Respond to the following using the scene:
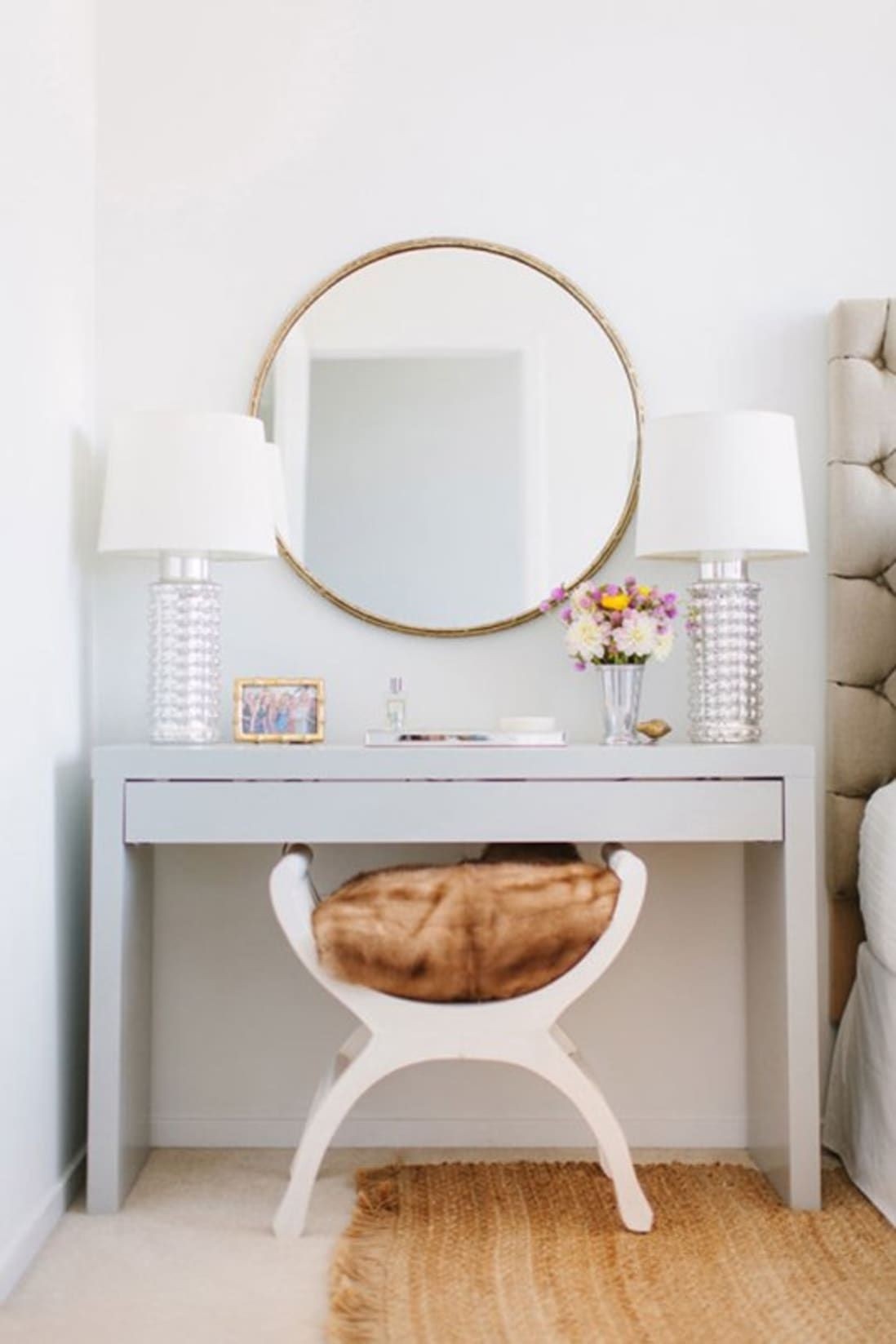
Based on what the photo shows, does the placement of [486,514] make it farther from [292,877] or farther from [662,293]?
[292,877]

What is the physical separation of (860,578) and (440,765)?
0.94 metres

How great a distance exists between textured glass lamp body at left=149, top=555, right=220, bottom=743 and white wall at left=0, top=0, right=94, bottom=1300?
0.16 meters

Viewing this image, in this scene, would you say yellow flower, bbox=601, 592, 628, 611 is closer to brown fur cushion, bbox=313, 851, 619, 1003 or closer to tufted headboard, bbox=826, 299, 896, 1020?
tufted headboard, bbox=826, 299, 896, 1020

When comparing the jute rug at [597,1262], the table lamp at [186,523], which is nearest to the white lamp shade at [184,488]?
the table lamp at [186,523]

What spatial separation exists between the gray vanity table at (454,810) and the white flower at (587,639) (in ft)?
0.79

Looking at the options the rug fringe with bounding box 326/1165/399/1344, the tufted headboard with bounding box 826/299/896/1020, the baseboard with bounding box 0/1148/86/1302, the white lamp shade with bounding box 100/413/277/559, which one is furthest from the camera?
the tufted headboard with bounding box 826/299/896/1020

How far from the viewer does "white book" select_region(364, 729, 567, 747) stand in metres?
2.46

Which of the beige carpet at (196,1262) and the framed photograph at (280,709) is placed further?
the framed photograph at (280,709)

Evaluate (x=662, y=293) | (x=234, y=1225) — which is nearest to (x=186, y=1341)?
(x=234, y=1225)

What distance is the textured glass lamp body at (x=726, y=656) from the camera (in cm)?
261

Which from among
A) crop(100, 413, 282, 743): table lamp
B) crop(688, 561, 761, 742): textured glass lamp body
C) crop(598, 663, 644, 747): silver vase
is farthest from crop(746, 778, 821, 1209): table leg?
crop(100, 413, 282, 743): table lamp

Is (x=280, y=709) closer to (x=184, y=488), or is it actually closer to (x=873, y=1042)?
(x=184, y=488)

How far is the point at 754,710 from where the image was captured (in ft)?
8.61

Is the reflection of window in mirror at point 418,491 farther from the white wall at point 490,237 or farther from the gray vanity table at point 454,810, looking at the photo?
the gray vanity table at point 454,810
